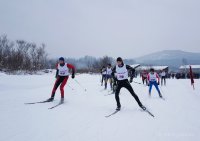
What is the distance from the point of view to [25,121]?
4.57 metres

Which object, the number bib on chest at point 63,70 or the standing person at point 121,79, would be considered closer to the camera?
the standing person at point 121,79

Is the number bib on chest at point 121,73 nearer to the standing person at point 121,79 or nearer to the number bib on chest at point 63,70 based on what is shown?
the standing person at point 121,79

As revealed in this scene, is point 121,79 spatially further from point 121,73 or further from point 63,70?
point 63,70

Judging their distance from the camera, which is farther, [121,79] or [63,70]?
[63,70]

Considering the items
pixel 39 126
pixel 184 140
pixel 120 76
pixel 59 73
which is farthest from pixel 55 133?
pixel 59 73

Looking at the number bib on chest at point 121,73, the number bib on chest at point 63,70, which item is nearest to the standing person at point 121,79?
the number bib on chest at point 121,73

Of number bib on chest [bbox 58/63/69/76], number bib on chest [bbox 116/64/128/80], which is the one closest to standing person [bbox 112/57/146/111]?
number bib on chest [bbox 116/64/128/80]

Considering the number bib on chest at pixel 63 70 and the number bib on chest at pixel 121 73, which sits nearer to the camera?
the number bib on chest at pixel 121 73

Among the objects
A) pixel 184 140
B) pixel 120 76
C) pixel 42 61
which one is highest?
pixel 42 61

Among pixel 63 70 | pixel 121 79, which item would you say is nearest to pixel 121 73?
pixel 121 79

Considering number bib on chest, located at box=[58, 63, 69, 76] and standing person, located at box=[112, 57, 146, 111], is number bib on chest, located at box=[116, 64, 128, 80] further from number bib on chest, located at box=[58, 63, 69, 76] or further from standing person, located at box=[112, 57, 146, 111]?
number bib on chest, located at box=[58, 63, 69, 76]

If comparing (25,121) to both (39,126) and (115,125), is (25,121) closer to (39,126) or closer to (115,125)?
(39,126)

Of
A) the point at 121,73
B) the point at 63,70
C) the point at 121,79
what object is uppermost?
the point at 63,70

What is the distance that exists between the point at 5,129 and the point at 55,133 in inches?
44.8
